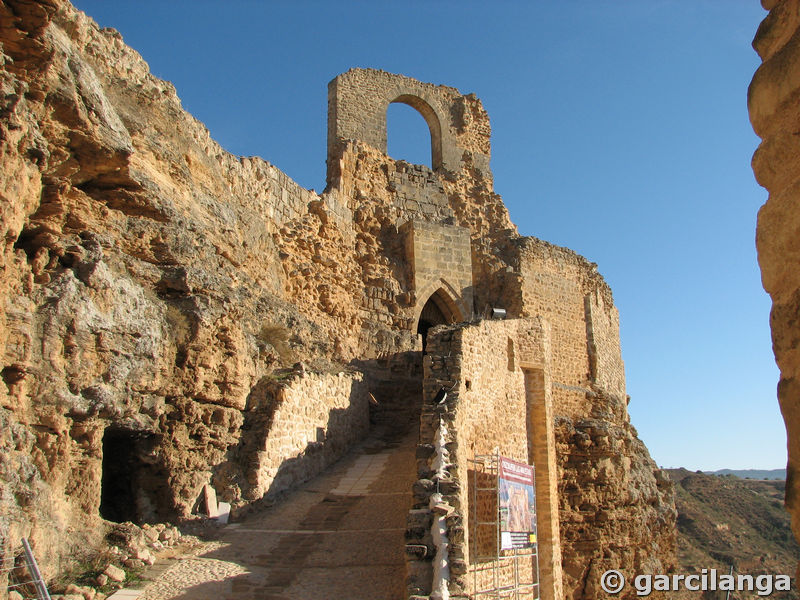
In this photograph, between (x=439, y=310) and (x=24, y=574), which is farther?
(x=439, y=310)

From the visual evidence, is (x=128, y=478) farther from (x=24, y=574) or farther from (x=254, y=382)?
(x=24, y=574)

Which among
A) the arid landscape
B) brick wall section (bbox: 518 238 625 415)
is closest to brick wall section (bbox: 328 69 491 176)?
the arid landscape

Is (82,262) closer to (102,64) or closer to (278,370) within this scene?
(278,370)

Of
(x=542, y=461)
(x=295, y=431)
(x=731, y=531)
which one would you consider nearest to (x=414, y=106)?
(x=542, y=461)

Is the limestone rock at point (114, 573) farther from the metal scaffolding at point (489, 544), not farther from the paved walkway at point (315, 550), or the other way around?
the metal scaffolding at point (489, 544)

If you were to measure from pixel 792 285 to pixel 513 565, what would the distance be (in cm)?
917

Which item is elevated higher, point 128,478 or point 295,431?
point 295,431

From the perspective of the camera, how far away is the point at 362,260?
54.7 ft

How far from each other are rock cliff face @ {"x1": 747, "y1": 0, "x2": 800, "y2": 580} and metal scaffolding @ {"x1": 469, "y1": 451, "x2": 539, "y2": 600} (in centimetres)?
774

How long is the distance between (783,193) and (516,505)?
864 cm

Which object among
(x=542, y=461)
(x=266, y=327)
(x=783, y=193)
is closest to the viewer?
(x=783, y=193)

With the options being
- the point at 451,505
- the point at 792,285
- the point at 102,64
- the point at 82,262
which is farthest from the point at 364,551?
the point at 102,64

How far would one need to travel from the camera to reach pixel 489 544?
977 centimetres

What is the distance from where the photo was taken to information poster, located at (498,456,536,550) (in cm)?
978
